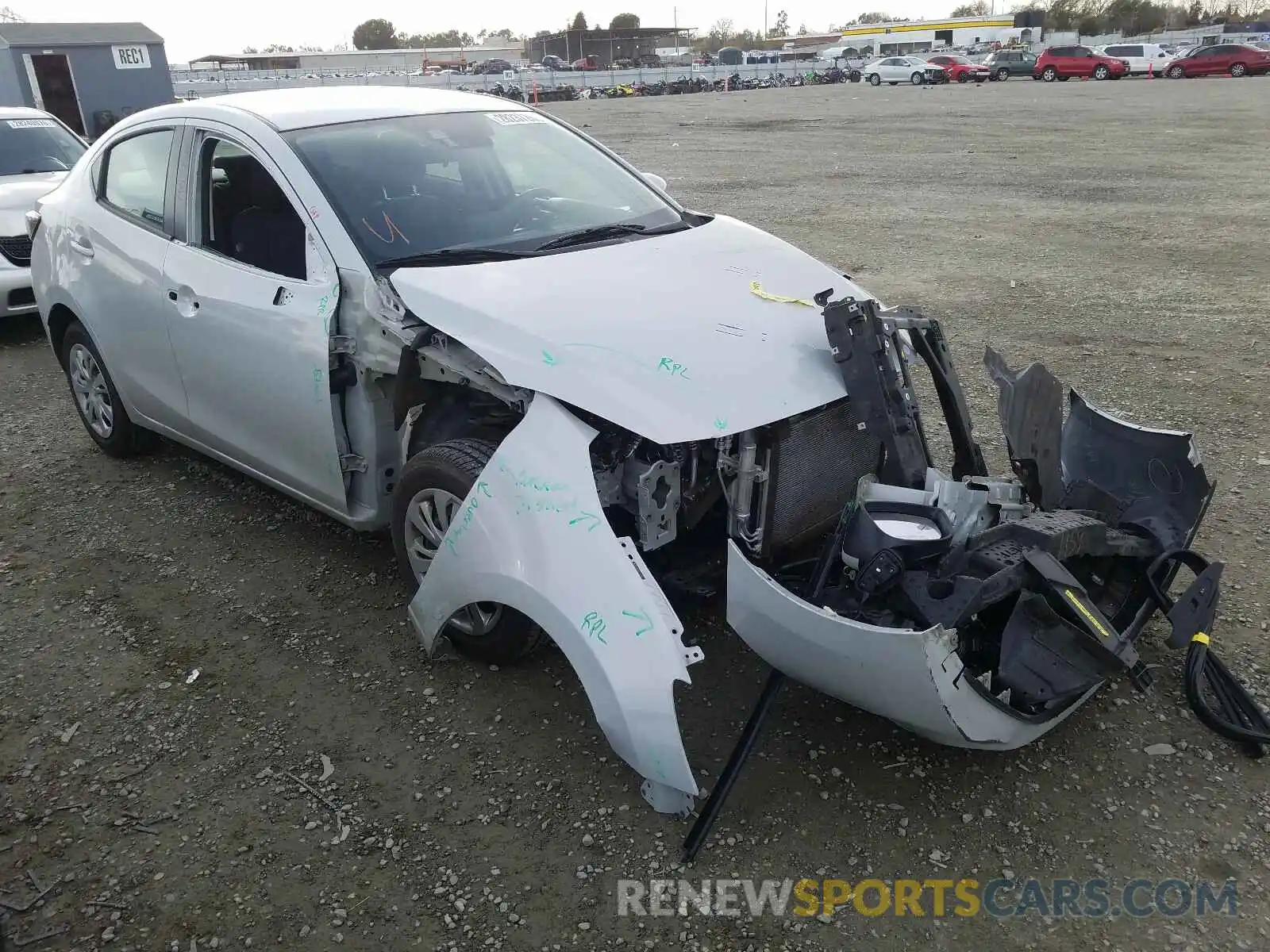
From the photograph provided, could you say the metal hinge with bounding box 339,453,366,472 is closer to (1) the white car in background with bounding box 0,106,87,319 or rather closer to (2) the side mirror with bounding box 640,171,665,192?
(2) the side mirror with bounding box 640,171,665,192

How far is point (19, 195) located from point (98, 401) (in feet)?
12.1

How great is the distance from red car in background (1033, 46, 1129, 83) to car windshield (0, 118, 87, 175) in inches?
1588

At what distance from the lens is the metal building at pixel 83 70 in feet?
63.2

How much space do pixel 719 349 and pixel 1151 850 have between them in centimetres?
185

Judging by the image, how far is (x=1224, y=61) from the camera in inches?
1481

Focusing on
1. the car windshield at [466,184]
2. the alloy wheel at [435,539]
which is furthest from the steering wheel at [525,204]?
the alloy wheel at [435,539]

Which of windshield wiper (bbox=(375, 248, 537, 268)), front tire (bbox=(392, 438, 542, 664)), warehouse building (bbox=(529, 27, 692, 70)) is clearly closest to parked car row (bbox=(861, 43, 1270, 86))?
warehouse building (bbox=(529, 27, 692, 70))

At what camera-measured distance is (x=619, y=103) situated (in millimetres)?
39469

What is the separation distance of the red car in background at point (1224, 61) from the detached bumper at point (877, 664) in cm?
4433

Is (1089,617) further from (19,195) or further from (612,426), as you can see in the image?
(19,195)

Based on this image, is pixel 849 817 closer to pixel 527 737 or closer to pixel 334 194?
pixel 527 737

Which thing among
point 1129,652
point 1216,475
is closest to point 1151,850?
point 1129,652

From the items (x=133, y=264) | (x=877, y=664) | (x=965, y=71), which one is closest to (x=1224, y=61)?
(x=965, y=71)

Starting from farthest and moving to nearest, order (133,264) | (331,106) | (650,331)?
(133,264)
(331,106)
(650,331)
